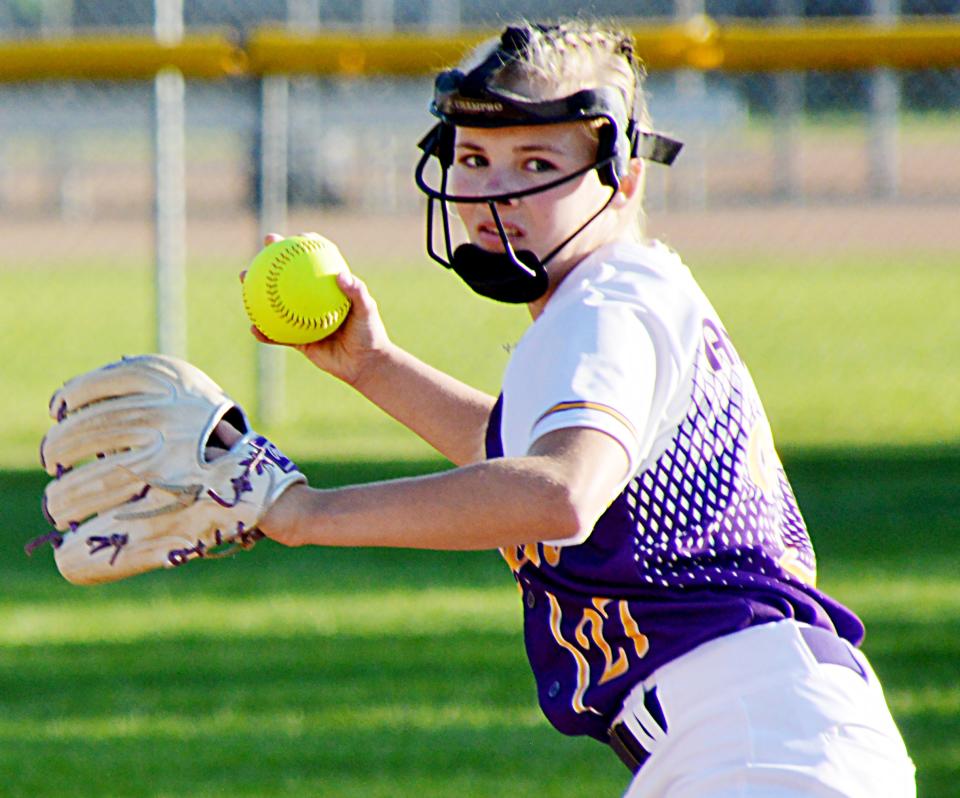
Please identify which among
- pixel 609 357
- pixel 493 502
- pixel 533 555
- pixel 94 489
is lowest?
pixel 533 555

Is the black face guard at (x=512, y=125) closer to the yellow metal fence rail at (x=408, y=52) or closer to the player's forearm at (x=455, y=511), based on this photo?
the player's forearm at (x=455, y=511)

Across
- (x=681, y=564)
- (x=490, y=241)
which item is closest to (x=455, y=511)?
(x=681, y=564)

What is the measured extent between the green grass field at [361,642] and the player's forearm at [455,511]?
2.15m

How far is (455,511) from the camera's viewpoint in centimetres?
214

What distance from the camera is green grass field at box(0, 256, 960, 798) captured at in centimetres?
438

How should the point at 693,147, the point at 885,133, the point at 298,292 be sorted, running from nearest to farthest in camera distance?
the point at 298,292 → the point at 885,133 → the point at 693,147

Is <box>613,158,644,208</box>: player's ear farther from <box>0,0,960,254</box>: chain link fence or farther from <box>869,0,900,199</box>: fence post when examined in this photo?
<box>869,0,900,199</box>: fence post

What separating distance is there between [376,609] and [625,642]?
3.62m

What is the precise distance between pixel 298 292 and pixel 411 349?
1022 centimetres

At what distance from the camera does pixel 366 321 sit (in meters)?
3.00

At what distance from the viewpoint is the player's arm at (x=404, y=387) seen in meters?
3.03

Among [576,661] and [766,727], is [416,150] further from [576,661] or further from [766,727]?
[766,727]

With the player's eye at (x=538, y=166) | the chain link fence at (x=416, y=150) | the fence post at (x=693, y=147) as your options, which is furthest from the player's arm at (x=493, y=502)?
the fence post at (x=693, y=147)

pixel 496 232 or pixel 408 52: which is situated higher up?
pixel 496 232
